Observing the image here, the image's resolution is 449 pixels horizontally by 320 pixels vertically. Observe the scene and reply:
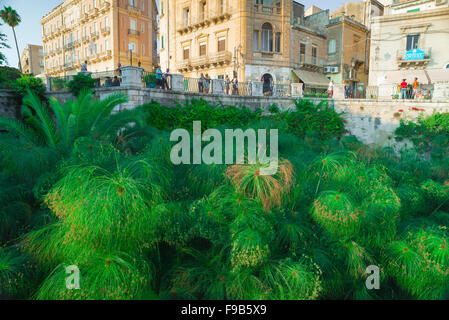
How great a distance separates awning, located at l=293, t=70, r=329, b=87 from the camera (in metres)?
16.2

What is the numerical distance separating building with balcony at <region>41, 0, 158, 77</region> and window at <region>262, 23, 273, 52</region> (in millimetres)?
8520

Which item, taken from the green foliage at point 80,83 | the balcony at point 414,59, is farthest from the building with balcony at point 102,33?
the balcony at point 414,59

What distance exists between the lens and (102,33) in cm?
2061

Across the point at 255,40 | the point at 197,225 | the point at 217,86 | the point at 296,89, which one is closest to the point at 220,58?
the point at 255,40

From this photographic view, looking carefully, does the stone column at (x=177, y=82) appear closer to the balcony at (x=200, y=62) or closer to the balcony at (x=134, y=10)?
the balcony at (x=200, y=62)

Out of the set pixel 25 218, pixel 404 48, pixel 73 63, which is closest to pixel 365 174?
pixel 25 218

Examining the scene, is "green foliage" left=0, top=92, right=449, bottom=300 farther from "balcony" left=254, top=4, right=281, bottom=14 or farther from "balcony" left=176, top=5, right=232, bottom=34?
"balcony" left=254, top=4, right=281, bottom=14

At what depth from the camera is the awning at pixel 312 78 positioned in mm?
16219

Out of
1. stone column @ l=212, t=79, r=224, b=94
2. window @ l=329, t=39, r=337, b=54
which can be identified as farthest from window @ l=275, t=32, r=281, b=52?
stone column @ l=212, t=79, r=224, b=94

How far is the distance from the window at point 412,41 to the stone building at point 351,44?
2654mm

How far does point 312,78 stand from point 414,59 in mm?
4976

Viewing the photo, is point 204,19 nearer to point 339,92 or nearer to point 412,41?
point 339,92
